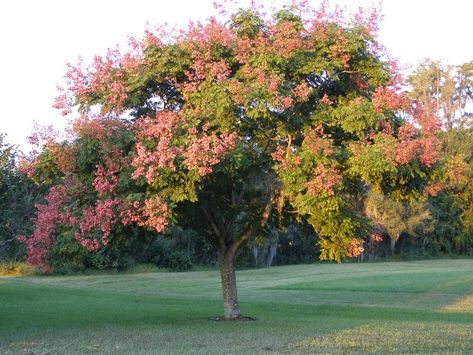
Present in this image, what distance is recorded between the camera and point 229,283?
19531mm

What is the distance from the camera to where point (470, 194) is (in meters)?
70.8

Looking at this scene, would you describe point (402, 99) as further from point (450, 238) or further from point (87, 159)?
point (450, 238)

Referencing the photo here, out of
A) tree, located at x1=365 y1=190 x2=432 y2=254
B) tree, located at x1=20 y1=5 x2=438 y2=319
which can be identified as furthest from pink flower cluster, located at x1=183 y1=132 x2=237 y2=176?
tree, located at x1=365 y1=190 x2=432 y2=254

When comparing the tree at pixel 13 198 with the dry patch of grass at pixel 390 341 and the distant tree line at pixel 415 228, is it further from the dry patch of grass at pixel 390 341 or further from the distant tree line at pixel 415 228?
the distant tree line at pixel 415 228

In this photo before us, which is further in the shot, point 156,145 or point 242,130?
point 242,130

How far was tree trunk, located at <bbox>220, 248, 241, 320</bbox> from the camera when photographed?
1953 cm

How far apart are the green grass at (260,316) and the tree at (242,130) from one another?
2.51 m

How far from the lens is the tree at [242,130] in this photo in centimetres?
1448

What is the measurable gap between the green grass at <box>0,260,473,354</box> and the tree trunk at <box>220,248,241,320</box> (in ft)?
2.35

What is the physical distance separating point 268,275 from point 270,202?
37.7 meters

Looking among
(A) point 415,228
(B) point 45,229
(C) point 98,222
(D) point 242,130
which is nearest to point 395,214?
(A) point 415,228

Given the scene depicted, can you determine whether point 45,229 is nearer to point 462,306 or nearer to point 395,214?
point 462,306

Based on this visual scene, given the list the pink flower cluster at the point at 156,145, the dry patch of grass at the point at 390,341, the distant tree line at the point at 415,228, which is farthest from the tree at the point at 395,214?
the pink flower cluster at the point at 156,145

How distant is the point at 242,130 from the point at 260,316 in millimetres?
8954
